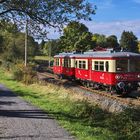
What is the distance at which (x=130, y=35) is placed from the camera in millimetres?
135500

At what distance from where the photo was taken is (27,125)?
13188 millimetres

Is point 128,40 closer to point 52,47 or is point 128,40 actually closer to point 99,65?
point 52,47

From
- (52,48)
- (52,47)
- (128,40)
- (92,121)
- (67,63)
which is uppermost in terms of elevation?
(128,40)

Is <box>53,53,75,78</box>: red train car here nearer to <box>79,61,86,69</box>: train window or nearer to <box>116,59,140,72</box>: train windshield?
<box>79,61,86,69</box>: train window

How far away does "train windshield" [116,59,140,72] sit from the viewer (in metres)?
28.8

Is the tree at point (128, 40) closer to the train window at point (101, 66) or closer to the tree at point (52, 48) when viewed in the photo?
the tree at point (52, 48)

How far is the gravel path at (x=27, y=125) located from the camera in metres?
11.4

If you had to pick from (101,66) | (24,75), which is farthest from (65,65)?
(101,66)

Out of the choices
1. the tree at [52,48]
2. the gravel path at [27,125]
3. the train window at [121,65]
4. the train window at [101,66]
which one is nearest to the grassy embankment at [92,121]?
the gravel path at [27,125]

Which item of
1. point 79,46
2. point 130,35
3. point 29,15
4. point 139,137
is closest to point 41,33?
point 29,15

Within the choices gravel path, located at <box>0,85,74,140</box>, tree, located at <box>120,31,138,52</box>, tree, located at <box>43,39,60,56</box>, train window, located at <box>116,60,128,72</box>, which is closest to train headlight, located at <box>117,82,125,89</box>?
train window, located at <box>116,60,128,72</box>

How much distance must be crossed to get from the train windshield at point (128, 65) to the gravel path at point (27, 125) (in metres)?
11.5

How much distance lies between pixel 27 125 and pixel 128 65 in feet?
55.6

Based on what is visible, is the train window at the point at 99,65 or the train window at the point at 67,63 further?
the train window at the point at 67,63
